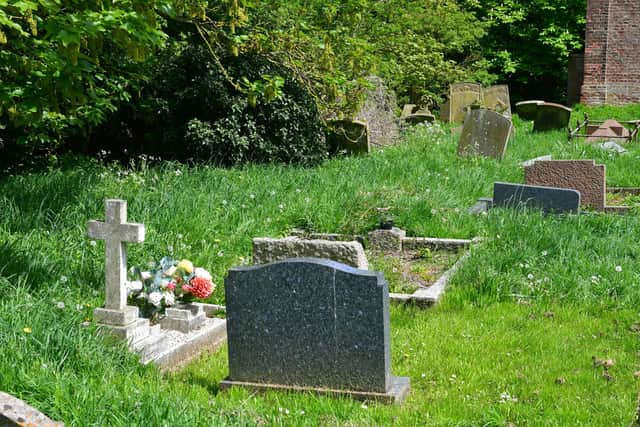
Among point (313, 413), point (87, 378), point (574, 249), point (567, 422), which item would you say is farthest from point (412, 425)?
point (574, 249)

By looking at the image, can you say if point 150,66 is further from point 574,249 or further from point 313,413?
point 313,413

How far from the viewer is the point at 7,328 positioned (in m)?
5.02

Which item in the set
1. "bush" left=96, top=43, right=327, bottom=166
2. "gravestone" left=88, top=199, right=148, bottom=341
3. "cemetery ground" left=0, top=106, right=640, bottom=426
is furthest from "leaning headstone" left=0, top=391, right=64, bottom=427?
"bush" left=96, top=43, right=327, bottom=166

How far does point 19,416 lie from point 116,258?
9.96 feet

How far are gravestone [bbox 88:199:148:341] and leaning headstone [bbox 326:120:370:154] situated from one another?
9213 mm

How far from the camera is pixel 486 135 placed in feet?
47.5

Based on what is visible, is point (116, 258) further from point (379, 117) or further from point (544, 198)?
point (379, 117)

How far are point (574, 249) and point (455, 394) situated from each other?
3313mm

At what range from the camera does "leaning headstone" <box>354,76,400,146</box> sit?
16.5m

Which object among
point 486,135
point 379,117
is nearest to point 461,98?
point 379,117

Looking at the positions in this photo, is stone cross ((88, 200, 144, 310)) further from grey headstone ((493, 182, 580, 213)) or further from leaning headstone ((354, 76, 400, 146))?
leaning headstone ((354, 76, 400, 146))

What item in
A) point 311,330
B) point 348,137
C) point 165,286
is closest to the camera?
point 311,330

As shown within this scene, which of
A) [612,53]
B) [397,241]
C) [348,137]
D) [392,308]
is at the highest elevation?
[612,53]

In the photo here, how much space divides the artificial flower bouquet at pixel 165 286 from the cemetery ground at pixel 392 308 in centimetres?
38
